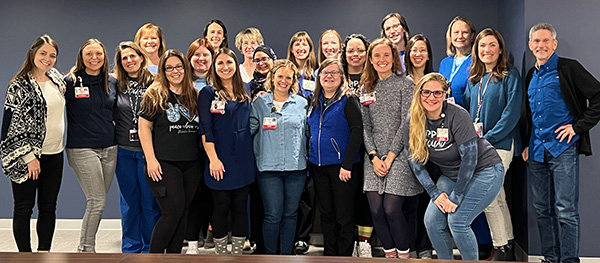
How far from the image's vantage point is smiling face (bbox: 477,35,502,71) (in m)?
4.12

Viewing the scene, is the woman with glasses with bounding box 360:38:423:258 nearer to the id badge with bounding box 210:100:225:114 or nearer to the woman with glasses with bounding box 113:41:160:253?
the id badge with bounding box 210:100:225:114

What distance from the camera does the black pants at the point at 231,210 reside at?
3.96 m

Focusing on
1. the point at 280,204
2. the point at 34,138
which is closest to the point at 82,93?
the point at 34,138

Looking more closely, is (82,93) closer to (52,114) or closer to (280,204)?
(52,114)

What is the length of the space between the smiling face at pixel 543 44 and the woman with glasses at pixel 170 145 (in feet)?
7.56

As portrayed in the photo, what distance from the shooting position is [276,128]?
4.02 metres

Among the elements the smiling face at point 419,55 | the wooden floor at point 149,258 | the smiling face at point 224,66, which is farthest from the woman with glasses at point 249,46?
the wooden floor at point 149,258

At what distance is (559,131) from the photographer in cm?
395

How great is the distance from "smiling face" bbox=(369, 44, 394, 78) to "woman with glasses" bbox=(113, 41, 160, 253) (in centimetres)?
158

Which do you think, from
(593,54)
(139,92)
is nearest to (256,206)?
(139,92)

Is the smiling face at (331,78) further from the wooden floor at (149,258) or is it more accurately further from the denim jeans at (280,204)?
the wooden floor at (149,258)

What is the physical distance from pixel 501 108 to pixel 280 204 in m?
1.67

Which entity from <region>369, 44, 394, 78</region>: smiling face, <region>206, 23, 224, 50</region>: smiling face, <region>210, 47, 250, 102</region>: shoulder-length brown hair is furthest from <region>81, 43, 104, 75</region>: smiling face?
<region>369, 44, 394, 78</region>: smiling face

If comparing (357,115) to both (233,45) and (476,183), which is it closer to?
(476,183)
